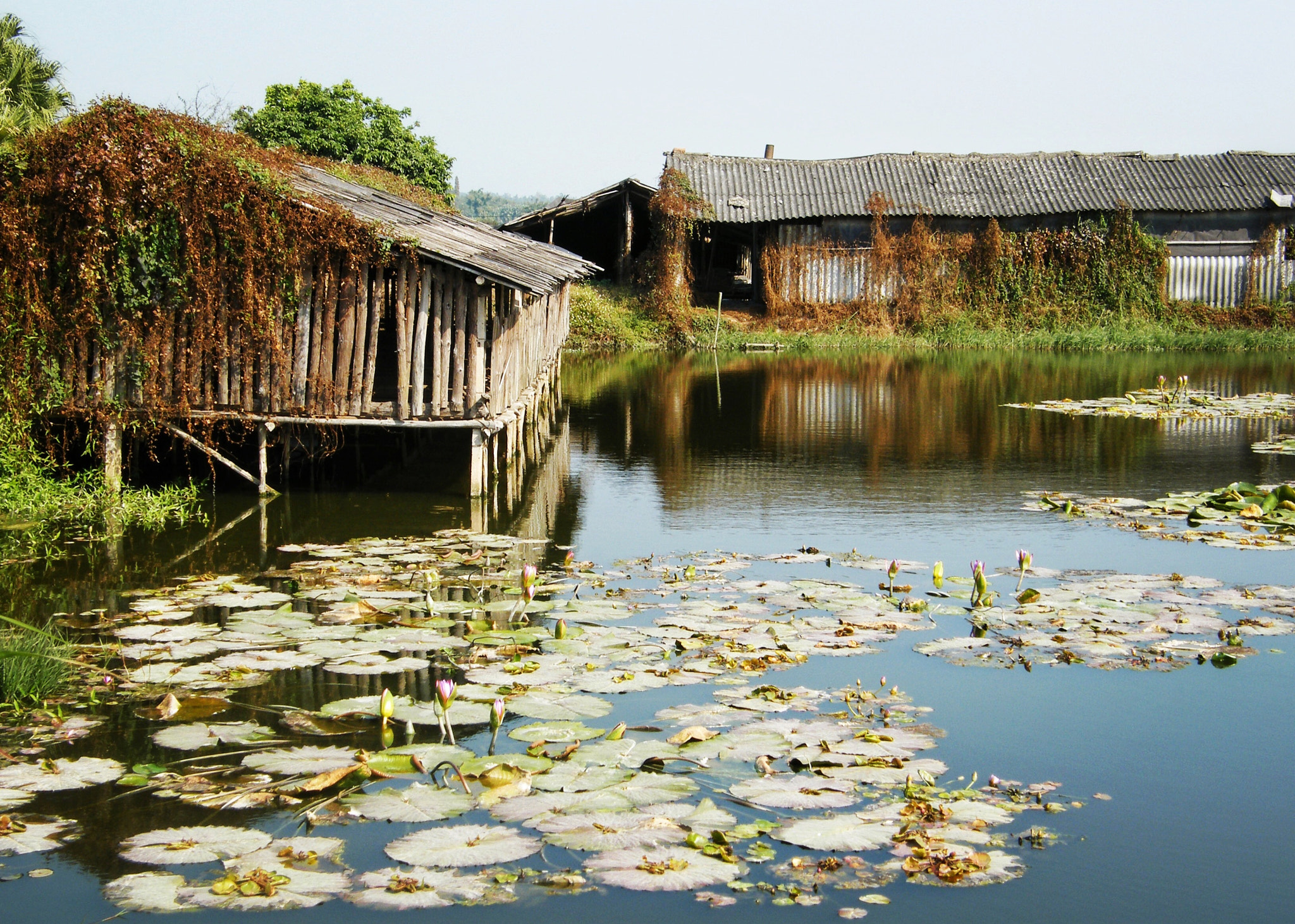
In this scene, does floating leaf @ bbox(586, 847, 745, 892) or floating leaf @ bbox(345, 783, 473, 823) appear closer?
floating leaf @ bbox(586, 847, 745, 892)

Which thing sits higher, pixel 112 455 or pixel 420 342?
pixel 420 342

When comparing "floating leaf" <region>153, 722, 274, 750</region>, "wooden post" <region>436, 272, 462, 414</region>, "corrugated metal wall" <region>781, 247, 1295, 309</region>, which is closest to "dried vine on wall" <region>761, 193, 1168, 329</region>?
"corrugated metal wall" <region>781, 247, 1295, 309</region>

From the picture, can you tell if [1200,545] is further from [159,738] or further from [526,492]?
[159,738]

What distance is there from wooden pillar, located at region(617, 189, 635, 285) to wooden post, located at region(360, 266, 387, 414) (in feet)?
82.1

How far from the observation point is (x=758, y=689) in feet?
22.9

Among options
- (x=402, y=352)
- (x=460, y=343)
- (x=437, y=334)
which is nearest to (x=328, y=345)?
→ (x=402, y=352)

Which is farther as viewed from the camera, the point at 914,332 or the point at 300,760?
the point at 914,332

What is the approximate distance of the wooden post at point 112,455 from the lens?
41.1 ft

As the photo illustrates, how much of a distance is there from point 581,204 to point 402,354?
24.3 meters

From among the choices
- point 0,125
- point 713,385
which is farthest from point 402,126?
point 0,125

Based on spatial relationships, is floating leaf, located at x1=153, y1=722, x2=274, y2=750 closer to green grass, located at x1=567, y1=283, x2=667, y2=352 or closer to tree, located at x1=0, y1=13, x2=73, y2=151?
tree, located at x1=0, y1=13, x2=73, y2=151

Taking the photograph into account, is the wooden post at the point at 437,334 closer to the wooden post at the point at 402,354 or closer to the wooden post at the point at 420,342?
the wooden post at the point at 420,342

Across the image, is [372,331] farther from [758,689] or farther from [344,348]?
[758,689]

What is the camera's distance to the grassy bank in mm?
35188
